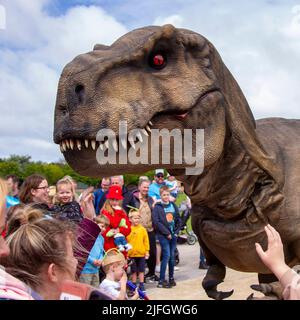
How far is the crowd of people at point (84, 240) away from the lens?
1856mm

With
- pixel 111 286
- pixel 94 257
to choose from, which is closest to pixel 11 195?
pixel 94 257

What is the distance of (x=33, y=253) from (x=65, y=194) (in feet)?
8.87

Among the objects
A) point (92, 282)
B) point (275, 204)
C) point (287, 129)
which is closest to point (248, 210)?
point (275, 204)

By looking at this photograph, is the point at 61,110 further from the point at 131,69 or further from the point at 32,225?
the point at 32,225

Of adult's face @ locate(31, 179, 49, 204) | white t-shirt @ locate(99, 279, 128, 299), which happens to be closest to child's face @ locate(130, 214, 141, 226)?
adult's face @ locate(31, 179, 49, 204)

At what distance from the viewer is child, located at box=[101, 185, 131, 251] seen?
5645mm

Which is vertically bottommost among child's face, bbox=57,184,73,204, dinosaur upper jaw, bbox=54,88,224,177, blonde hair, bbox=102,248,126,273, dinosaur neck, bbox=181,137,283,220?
blonde hair, bbox=102,248,126,273

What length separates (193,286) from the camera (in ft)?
21.9

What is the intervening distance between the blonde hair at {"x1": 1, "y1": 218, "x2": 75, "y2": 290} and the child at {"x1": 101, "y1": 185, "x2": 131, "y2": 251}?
3.63 m

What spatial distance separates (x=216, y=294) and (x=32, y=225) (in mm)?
1132

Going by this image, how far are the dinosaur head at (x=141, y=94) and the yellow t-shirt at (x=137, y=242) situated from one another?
14.4 ft

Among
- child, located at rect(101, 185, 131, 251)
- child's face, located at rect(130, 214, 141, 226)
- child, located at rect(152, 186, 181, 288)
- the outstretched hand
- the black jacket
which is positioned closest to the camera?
the outstretched hand

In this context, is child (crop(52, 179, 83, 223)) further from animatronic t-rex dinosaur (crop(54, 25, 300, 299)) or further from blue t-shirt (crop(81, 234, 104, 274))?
animatronic t-rex dinosaur (crop(54, 25, 300, 299))

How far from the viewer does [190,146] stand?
210 centimetres
